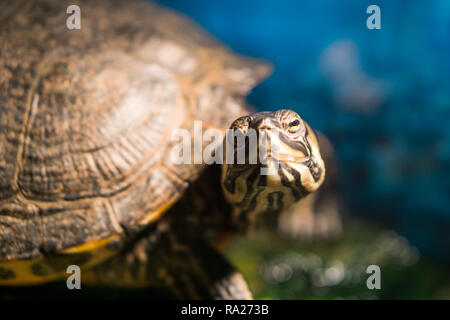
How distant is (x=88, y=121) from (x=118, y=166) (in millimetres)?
225

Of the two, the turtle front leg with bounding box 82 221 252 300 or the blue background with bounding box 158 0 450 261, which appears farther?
the blue background with bounding box 158 0 450 261

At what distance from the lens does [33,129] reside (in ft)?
4.51

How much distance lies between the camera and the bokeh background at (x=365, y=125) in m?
1.98

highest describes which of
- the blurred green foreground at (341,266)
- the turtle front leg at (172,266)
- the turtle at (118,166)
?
the turtle at (118,166)

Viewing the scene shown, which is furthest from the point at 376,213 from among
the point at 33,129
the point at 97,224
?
the point at 33,129

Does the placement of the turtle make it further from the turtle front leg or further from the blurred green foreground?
the blurred green foreground

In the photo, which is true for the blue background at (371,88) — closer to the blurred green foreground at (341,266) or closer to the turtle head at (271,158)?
the blurred green foreground at (341,266)

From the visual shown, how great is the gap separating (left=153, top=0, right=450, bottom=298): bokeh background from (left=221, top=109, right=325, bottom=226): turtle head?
681mm

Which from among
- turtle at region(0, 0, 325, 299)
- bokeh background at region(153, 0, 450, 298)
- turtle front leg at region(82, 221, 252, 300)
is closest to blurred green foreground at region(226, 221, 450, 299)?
bokeh background at region(153, 0, 450, 298)

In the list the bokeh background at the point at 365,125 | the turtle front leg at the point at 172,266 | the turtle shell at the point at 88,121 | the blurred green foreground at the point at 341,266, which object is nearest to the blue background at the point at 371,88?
the bokeh background at the point at 365,125

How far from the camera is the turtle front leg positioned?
134 centimetres

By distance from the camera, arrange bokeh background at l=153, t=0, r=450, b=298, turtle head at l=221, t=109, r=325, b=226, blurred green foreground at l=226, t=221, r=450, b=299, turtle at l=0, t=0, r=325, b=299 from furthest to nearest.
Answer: bokeh background at l=153, t=0, r=450, b=298, blurred green foreground at l=226, t=221, r=450, b=299, turtle at l=0, t=0, r=325, b=299, turtle head at l=221, t=109, r=325, b=226

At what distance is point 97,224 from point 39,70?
69 cm

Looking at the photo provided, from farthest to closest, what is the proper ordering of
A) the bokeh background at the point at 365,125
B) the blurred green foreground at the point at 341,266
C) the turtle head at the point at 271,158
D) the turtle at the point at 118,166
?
the bokeh background at the point at 365,125 → the blurred green foreground at the point at 341,266 → the turtle at the point at 118,166 → the turtle head at the point at 271,158
